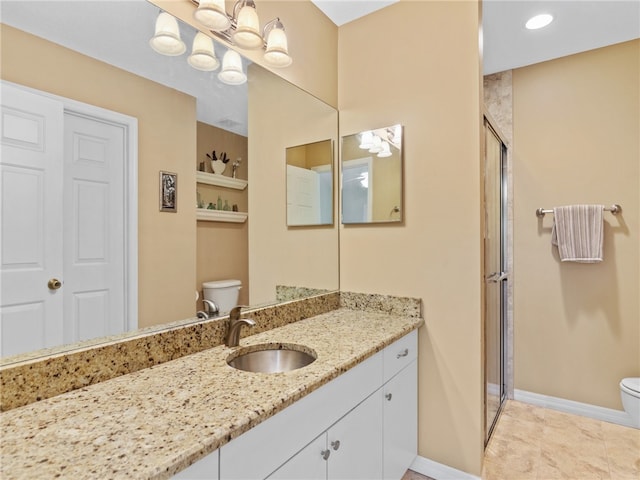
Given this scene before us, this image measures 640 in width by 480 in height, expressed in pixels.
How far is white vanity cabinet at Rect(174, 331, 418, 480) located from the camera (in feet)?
2.91

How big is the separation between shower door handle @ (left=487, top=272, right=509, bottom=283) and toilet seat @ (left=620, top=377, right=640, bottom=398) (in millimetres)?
909

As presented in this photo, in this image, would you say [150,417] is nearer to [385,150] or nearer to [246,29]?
[246,29]

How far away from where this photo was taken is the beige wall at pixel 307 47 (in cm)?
173

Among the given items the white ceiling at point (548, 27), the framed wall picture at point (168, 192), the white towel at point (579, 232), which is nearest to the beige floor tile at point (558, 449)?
the white towel at point (579, 232)

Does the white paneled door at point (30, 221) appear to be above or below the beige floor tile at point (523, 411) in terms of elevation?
above

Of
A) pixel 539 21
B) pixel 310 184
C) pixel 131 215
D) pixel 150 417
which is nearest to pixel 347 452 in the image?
pixel 150 417

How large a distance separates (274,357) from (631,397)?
2222 mm

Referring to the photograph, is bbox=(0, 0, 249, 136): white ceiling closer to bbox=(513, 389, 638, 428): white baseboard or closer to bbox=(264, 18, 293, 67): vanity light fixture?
bbox=(264, 18, 293, 67): vanity light fixture

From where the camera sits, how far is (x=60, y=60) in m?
0.96

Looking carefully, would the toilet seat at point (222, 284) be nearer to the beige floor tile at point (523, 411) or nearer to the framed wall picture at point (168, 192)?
the framed wall picture at point (168, 192)

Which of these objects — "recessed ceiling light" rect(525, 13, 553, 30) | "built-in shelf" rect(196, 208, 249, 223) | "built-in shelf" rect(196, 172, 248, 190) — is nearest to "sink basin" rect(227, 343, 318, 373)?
"built-in shelf" rect(196, 208, 249, 223)

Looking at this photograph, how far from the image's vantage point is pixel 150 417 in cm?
83

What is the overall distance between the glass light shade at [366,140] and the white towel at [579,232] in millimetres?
1516

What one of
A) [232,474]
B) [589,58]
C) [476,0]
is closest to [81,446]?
[232,474]
